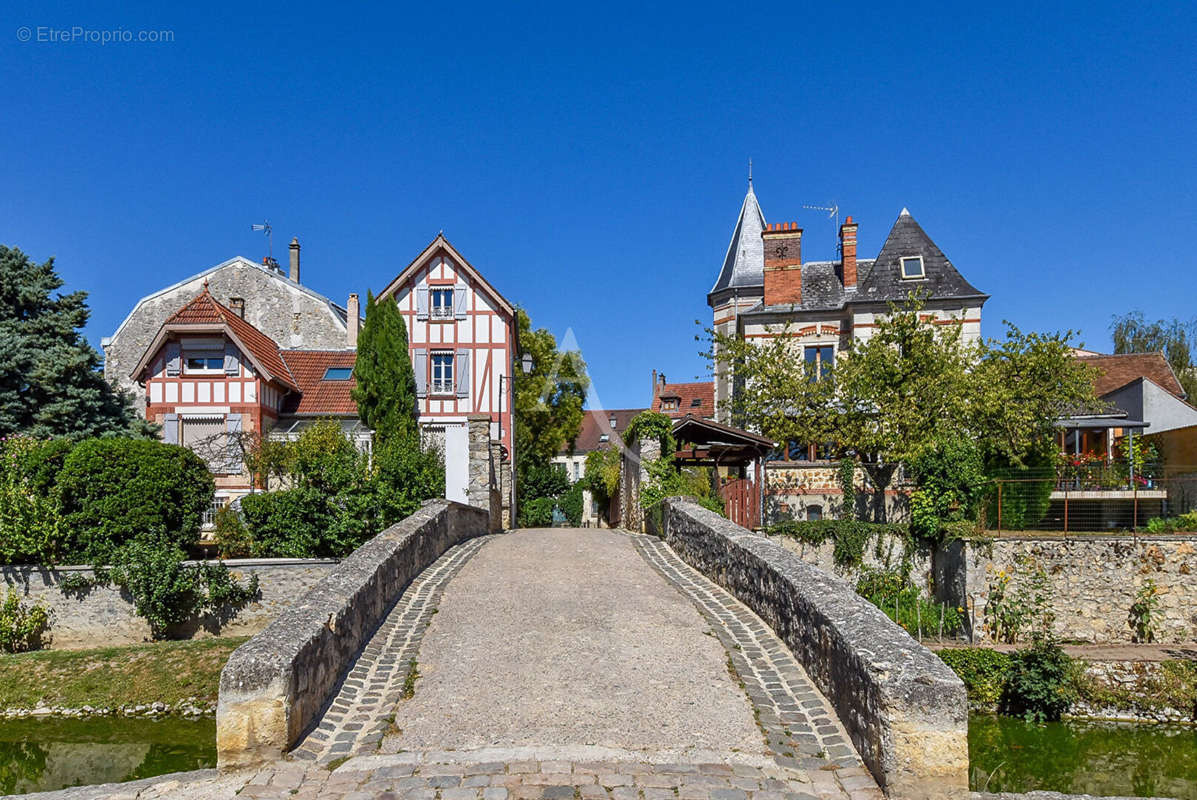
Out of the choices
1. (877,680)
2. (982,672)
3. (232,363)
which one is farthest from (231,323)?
(877,680)

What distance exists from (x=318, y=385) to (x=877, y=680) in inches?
961

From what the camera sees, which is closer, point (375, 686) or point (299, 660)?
point (299, 660)

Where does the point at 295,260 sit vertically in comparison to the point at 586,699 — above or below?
above

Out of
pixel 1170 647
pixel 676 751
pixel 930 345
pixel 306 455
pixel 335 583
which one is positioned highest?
pixel 930 345

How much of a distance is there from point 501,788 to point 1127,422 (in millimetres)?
25903

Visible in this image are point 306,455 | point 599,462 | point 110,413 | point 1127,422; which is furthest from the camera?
point 599,462

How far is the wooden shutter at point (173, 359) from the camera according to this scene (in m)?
23.7

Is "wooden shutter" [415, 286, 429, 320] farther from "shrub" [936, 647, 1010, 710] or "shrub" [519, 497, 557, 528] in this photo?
"shrub" [936, 647, 1010, 710]

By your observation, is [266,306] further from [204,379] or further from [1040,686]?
[1040,686]

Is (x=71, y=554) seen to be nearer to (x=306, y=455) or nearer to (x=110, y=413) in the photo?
(x=306, y=455)

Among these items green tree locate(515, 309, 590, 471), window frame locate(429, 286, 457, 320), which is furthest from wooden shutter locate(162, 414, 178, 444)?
green tree locate(515, 309, 590, 471)

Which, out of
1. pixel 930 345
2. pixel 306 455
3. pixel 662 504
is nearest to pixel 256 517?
pixel 306 455

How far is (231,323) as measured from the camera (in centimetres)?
2392

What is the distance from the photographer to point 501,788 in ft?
15.5
